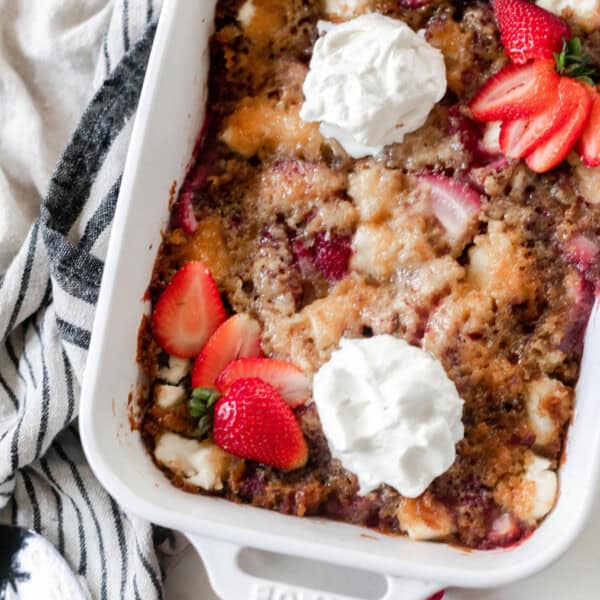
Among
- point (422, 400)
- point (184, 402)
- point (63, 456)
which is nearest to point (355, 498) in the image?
point (422, 400)

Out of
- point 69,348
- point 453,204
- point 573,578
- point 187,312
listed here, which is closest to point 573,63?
point 453,204

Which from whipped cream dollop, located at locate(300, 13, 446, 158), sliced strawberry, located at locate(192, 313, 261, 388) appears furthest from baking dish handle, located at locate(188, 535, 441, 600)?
whipped cream dollop, located at locate(300, 13, 446, 158)

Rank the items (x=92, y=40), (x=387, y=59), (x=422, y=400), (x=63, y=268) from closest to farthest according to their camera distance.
→ (x=422, y=400) → (x=387, y=59) → (x=63, y=268) → (x=92, y=40)

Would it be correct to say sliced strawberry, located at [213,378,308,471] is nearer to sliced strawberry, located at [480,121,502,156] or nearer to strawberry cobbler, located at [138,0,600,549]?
strawberry cobbler, located at [138,0,600,549]

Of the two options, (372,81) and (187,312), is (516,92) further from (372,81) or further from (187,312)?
(187,312)

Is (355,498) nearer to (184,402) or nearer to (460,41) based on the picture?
(184,402)

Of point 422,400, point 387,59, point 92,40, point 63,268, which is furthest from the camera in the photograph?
point 92,40

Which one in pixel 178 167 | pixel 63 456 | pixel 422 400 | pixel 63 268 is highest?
pixel 178 167
